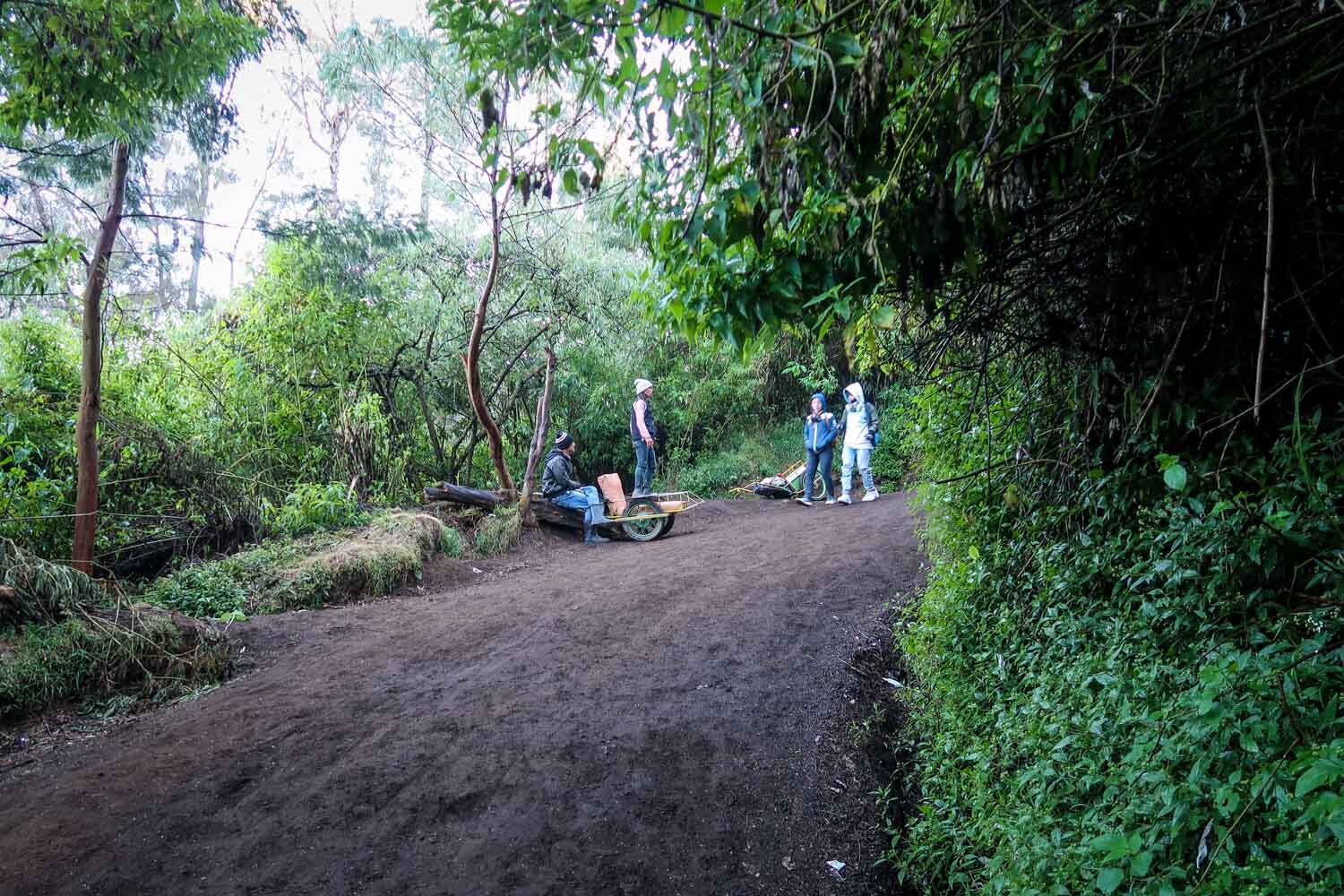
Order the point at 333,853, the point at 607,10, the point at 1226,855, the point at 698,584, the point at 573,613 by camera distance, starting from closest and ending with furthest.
Answer: 1. the point at 1226,855
2. the point at 607,10
3. the point at 333,853
4. the point at 573,613
5. the point at 698,584

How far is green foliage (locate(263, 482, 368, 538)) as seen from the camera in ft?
30.5

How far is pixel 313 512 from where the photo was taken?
943 centimetres

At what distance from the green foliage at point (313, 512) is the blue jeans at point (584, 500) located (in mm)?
2779

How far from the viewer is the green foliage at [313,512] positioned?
30.5 feet

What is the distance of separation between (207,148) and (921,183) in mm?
8161

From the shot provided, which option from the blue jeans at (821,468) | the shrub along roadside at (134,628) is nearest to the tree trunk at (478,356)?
the shrub along roadside at (134,628)

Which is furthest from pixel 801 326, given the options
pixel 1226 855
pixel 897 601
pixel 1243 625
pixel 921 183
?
pixel 897 601

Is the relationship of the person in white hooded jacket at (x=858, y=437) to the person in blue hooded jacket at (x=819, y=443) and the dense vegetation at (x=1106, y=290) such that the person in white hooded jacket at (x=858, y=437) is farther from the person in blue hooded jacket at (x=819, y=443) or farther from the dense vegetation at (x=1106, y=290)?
the dense vegetation at (x=1106, y=290)

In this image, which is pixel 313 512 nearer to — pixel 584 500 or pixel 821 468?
pixel 584 500

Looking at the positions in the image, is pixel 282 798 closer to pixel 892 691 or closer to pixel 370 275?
pixel 892 691

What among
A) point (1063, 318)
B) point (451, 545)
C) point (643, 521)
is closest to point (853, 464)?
point (643, 521)

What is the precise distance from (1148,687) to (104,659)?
6.30 m

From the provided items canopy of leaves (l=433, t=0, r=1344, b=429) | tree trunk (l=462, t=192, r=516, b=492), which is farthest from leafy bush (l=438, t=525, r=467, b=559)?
canopy of leaves (l=433, t=0, r=1344, b=429)

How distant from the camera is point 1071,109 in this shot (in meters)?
2.83
